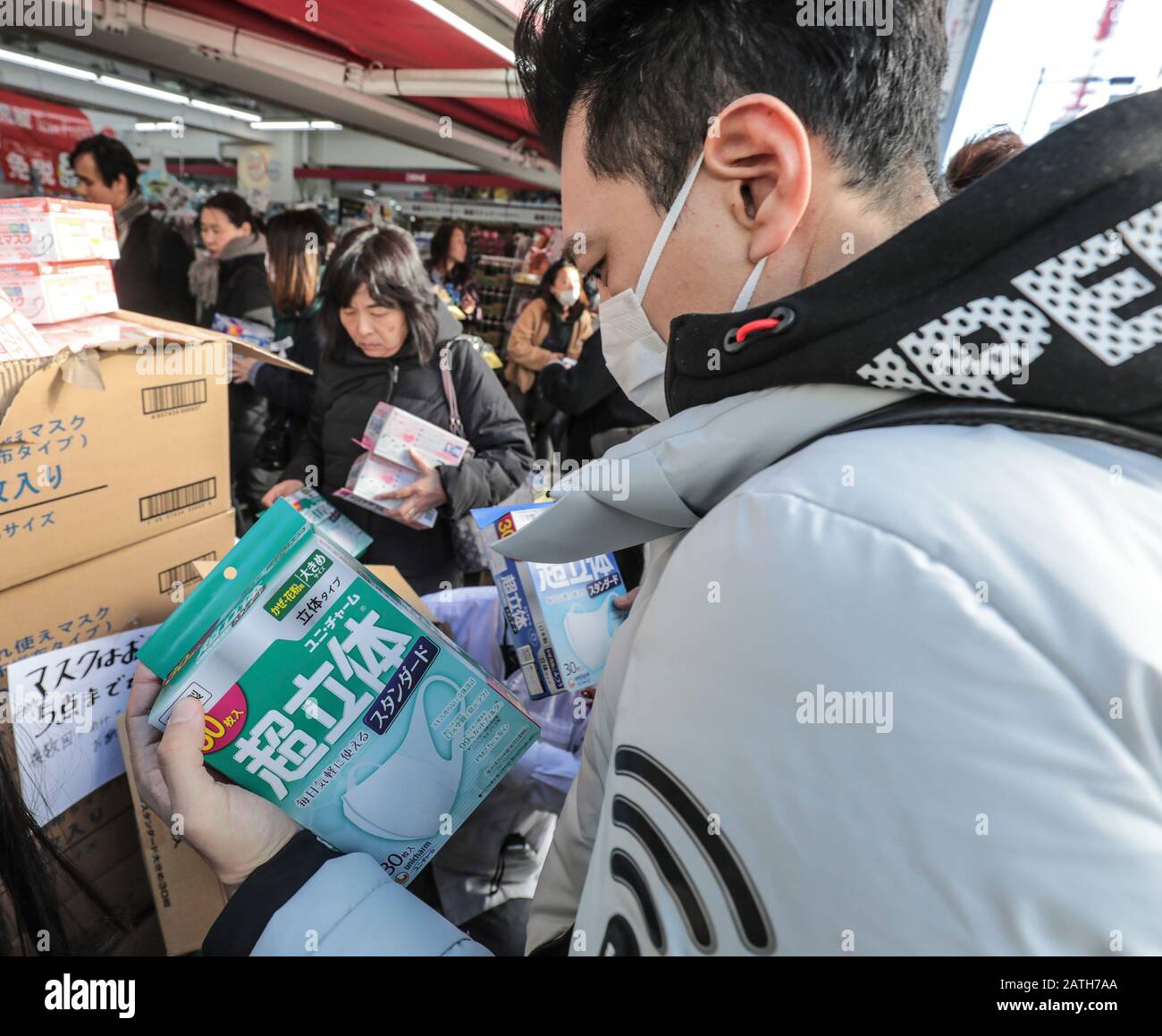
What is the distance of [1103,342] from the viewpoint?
1.55ft

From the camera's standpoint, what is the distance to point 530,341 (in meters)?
4.88

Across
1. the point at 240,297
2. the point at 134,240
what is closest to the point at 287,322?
the point at 240,297

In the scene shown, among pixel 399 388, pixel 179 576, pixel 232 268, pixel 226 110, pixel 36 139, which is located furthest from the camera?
pixel 226 110

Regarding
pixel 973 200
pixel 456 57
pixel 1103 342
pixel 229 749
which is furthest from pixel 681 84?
pixel 456 57

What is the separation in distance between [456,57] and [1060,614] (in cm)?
555

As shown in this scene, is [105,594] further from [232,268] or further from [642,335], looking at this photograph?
[232,268]

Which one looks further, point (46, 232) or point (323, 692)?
point (46, 232)

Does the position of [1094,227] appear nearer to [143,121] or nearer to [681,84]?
[681,84]

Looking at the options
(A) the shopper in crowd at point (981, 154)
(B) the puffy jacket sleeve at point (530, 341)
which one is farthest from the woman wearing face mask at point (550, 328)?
(A) the shopper in crowd at point (981, 154)

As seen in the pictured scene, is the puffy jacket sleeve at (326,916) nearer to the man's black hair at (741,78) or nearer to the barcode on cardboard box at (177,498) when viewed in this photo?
the barcode on cardboard box at (177,498)

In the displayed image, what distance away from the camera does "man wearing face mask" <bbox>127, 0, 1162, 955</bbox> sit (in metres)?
0.41

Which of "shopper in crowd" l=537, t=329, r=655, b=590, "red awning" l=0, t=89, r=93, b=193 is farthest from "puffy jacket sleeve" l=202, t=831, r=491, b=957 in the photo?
"red awning" l=0, t=89, r=93, b=193

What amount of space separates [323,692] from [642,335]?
1.89ft

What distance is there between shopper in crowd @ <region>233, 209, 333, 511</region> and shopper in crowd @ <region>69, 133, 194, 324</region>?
2.68ft
